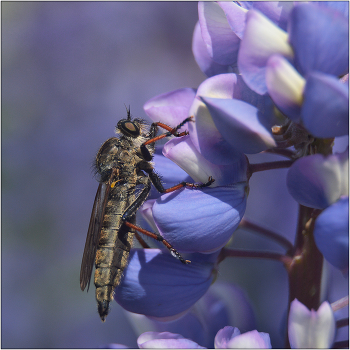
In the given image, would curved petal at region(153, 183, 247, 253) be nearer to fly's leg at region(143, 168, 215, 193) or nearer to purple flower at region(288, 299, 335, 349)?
fly's leg at region(143, 168, 215, 193)

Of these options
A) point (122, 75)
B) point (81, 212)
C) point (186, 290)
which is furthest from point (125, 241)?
point (122, 75)

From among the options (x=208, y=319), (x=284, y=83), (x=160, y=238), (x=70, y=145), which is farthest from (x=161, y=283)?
(x=70, y=145)

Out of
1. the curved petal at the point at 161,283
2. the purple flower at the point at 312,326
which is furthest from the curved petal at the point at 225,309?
the purple flower at the point at 312,326

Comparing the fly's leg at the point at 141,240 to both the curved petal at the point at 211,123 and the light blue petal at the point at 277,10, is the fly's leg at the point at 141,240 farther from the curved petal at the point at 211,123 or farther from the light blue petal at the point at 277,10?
the light blue petal at the point at 277,10

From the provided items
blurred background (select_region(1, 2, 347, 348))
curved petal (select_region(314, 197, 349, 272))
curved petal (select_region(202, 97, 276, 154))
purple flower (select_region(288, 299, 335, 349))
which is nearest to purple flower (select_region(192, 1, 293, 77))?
curved petal (select_region(202, 97, 276, 154))

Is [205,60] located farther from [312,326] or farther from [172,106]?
[312,326]

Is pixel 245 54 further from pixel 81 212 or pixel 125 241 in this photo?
pixel 81 212
